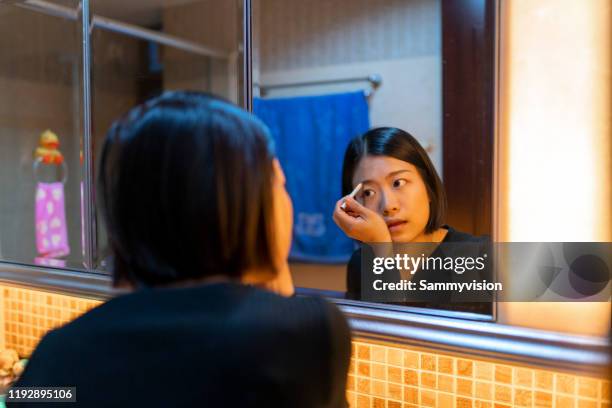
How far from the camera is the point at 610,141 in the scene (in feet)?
2.04

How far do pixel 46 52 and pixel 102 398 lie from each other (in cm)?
140

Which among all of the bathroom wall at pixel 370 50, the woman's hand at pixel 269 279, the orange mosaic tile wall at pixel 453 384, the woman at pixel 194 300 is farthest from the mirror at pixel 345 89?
the woman at pixel 194 300

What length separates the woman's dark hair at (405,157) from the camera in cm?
88

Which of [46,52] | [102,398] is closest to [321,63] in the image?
[46,52]

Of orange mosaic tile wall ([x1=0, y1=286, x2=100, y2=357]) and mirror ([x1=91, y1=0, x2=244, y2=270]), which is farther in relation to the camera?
mirror ([x1=91, y1=0, x2=244, y2=270])

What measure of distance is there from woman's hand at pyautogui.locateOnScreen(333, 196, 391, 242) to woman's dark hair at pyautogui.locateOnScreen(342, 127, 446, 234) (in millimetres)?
56

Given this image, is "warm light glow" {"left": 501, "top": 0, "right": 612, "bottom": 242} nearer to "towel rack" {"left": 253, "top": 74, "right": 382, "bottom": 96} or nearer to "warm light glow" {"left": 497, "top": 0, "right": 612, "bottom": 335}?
"warm light glow" {"left": 497, "top": 0, "right": 612, "bottom": 335}

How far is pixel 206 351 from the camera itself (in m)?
0.39

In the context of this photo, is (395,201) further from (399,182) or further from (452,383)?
(452,383)

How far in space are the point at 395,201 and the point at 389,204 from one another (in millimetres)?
12

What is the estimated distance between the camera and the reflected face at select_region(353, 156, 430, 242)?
0.89 m

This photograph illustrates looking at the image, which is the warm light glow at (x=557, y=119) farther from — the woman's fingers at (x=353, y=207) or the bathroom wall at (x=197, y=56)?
the bathroom wall at (x=197, y=56)

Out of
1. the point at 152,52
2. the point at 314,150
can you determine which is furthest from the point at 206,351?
the point at 152,52

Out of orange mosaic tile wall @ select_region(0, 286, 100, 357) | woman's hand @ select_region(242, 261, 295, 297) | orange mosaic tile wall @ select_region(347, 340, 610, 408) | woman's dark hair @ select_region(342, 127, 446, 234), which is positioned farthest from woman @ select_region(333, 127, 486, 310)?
orange mosaic tile wall @ select_region(0, 286, 100, 357)
